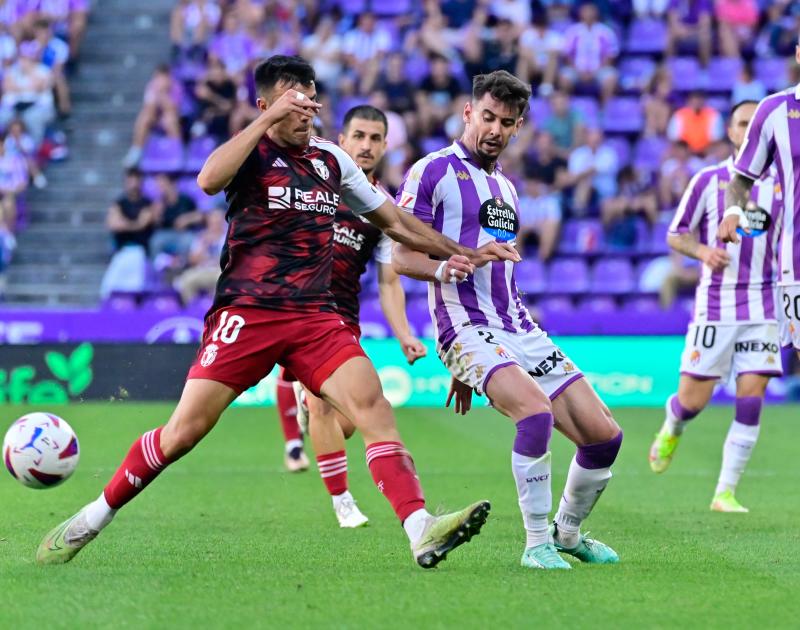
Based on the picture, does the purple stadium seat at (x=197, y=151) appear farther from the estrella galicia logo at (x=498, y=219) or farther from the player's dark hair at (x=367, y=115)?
the estrella galicia logo at (x=498, y=219)

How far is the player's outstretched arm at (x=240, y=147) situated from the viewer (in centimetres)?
615

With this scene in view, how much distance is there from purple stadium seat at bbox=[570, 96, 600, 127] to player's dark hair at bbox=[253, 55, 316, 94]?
15.7 metres

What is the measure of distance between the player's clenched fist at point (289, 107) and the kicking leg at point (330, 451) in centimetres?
271

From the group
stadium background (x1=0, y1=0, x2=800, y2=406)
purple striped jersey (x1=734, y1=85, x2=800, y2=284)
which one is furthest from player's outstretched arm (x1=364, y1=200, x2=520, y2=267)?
stadium background (x1=0, y1=0, x2=800, y2=406)

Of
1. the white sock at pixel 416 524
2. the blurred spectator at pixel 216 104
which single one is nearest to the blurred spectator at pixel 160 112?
the blurred spectator at pixel 216 104

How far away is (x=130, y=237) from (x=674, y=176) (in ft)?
26.4

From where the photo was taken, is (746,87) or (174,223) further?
(746,87)

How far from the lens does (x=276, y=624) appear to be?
16.5ft

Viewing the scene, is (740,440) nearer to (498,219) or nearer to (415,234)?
(498,219)

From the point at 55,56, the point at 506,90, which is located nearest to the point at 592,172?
the point at 55,56

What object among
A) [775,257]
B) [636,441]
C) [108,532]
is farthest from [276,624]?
[636,441]

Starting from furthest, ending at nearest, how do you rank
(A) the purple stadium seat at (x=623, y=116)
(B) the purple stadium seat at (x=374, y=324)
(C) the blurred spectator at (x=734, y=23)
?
(C) the blurred spectator at (x=734, y=23) → (A) the purple stadium seat at (x=623, y=116) → (B) the purple stadium seat at (x=374, y=324)

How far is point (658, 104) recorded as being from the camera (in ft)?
71.8

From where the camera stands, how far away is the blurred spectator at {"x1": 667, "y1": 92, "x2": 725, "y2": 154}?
70.6ft
